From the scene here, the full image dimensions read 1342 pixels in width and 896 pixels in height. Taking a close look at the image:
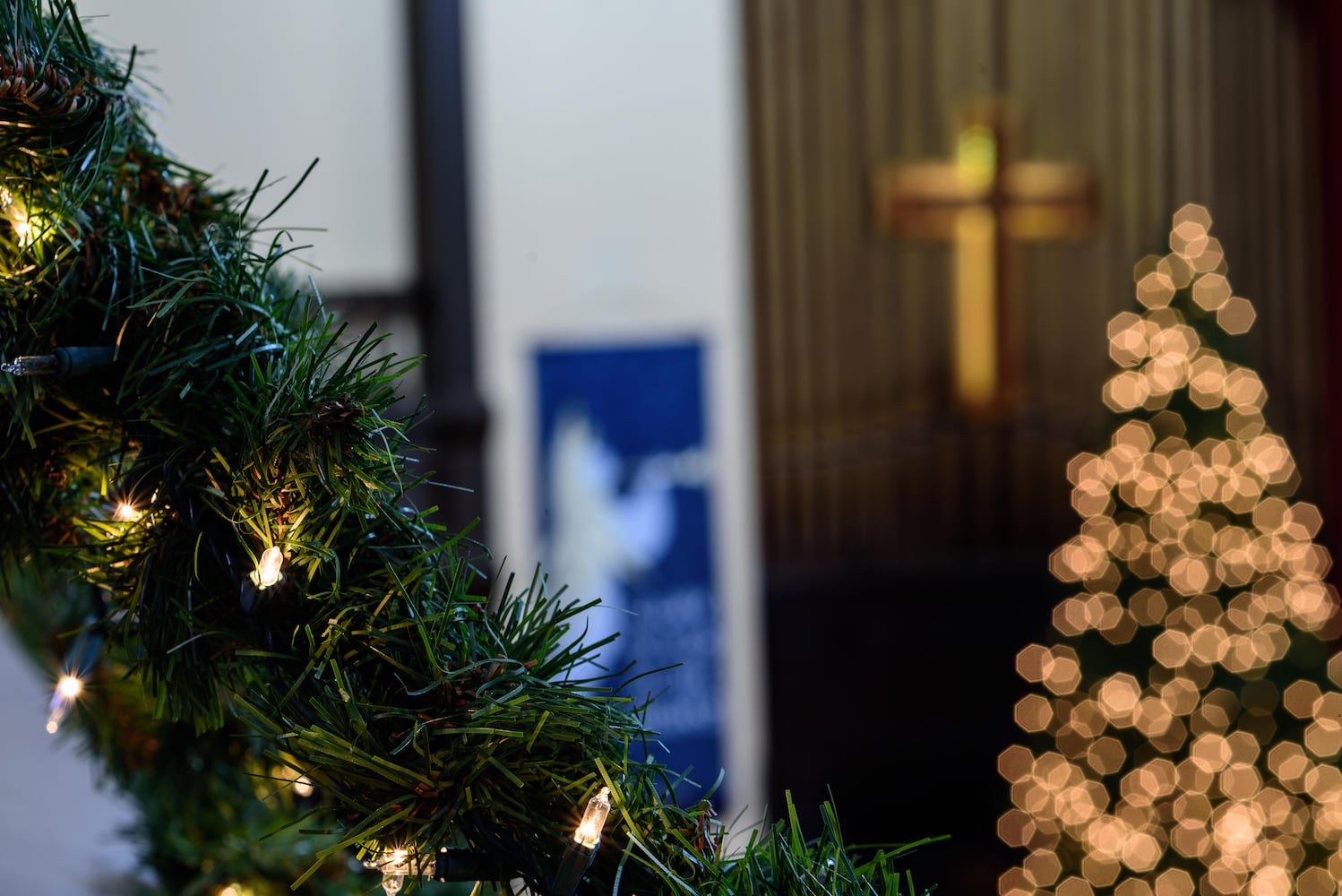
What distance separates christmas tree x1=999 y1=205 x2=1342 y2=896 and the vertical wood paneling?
0.76 metres

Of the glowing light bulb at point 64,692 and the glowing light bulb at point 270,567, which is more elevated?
the glowing light bulb at point 270,567

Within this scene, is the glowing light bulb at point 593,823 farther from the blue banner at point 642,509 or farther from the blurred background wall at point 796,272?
the blue banner at point 642,509

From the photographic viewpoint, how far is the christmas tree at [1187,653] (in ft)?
5.03

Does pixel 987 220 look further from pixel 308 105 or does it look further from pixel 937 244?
pixel 308 105

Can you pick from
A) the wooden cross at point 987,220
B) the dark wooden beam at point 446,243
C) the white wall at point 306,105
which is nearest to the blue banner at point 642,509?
the dark wooden beam at point 446,243

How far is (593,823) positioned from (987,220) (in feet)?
8.05

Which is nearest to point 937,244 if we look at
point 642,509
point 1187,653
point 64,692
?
point 642,509

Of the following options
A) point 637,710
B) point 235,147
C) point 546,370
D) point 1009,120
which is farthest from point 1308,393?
point 637,710

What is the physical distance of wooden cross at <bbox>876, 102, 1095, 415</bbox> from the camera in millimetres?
2545

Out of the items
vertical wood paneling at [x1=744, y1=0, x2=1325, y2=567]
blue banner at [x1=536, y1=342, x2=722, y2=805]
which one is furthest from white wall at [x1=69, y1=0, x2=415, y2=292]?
vertical wood paneling at [x1=744, y1=0, x2=1325, y2=567]

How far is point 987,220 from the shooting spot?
2.57m

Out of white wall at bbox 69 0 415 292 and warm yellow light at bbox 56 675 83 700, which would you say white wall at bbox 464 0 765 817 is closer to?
white wall at bbox 69 0 415 292

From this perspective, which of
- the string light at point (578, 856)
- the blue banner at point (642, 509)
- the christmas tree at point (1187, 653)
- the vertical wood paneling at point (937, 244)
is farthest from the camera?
the vertical wood paneling at point (937, 244)

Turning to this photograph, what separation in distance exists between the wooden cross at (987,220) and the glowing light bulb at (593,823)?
2.35 m
